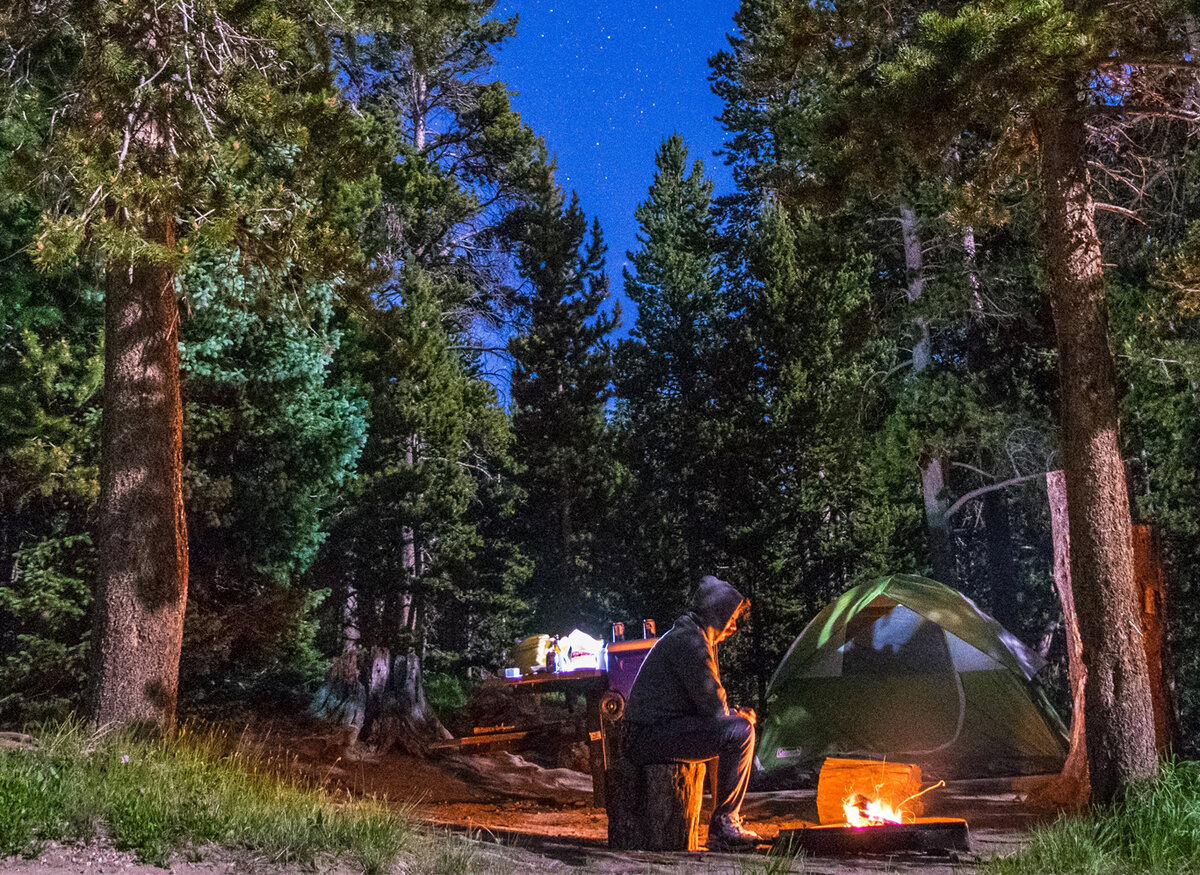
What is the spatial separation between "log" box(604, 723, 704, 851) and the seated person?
0.09 m

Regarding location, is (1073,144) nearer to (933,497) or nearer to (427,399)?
(933,497)

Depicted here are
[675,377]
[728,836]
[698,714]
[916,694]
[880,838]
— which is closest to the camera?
[880,838]

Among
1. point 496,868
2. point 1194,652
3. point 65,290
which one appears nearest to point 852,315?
point 1194,652

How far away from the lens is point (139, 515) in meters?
6.57

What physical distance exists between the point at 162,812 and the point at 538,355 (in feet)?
65.9

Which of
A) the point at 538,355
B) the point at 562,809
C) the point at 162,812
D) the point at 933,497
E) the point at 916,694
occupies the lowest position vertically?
the point at 562,809

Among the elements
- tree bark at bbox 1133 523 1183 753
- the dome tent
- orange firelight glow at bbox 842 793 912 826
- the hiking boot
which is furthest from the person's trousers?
the dome tent

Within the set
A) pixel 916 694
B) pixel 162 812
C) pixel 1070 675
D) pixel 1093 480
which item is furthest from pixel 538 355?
pixel 162 812

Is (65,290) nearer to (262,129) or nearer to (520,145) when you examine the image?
(262,129)

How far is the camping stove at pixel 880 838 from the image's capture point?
5621 mm

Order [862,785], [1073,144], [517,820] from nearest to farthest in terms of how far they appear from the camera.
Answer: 1. [862,785]
2. [1073,144]
3. [517,820]

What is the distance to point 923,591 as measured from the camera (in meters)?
12.3

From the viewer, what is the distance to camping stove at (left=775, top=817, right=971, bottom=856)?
5621 mm

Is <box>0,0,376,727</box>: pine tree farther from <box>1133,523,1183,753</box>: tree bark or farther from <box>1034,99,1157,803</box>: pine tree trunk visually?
<box>1133,523,1183,753</box>: tree bark
